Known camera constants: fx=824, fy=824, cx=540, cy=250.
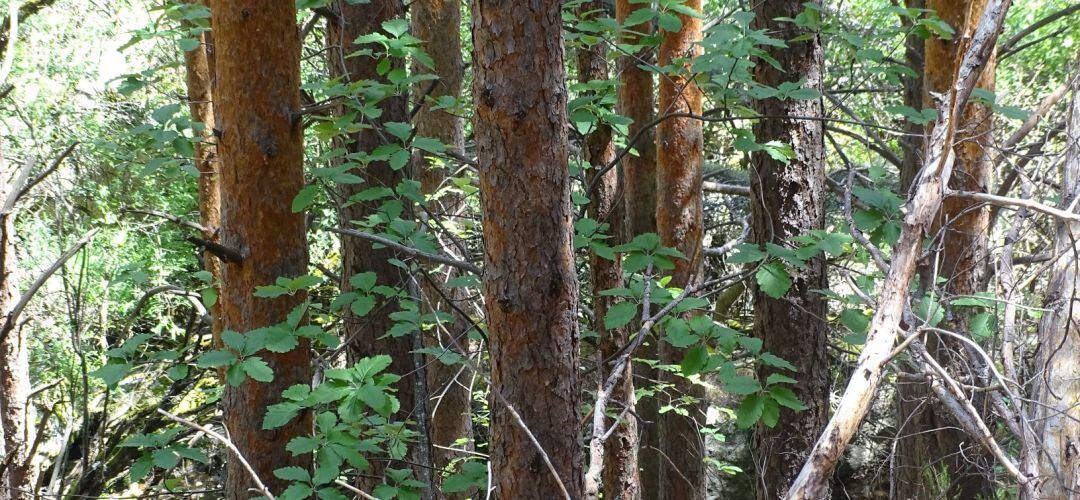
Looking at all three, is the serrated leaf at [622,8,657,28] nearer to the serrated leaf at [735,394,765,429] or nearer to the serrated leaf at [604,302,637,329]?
the serrated leaf at [604,302,637,329]

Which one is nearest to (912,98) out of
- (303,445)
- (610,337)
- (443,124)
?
(610,337)

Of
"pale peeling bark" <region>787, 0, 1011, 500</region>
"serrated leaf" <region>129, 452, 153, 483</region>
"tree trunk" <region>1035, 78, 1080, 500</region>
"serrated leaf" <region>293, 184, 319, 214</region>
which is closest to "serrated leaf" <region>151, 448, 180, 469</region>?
"serrated leaf" <region>129, 452, 153, 483</region>

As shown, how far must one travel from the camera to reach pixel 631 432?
5352 mm

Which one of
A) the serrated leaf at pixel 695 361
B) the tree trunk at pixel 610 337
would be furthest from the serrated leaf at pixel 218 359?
the tree trunk at pixel 610 337

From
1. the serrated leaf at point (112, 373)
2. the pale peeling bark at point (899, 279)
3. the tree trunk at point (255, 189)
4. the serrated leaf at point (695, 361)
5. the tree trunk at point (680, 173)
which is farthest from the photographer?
the tree trunk at point (680, 173)

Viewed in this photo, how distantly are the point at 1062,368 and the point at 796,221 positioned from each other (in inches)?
51.4

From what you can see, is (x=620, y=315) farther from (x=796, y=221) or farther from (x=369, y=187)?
(x=369, y=187)

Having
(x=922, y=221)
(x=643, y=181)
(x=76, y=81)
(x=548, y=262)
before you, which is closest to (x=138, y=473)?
(x=548, y=262)

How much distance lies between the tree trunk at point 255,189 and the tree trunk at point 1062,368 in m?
3.15

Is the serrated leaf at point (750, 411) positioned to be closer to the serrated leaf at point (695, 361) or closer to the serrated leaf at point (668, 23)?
the serrated leaf at point (695, 361)

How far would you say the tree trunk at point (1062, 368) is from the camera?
347cm

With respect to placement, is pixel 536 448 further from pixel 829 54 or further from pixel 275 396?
pixel 829 54

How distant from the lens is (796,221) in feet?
13.4

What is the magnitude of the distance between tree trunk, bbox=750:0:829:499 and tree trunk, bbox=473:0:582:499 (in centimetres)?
209
